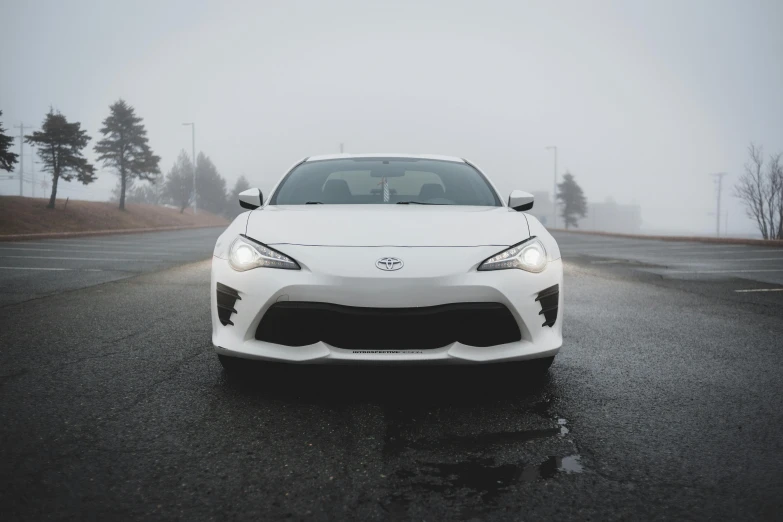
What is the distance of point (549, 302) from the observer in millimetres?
2674

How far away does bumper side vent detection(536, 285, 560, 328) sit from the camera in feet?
8.63

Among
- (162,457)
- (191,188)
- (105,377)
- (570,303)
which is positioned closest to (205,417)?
(162,457)

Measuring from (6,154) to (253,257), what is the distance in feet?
89.7

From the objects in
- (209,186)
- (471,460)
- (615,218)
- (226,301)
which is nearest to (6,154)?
(226,301)

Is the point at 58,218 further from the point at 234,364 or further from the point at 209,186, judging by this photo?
the point at 209,186

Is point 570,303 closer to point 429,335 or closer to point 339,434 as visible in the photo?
point 429,335

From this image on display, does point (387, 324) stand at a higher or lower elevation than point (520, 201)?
lower

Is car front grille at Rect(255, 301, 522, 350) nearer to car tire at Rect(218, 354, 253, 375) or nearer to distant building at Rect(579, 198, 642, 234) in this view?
car tire at Rect(218, 354, 253, 375)

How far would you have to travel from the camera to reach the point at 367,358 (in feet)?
7.93

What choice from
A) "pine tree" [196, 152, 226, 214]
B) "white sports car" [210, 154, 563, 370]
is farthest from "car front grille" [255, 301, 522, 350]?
"pine tree" [196, 152, 226, 214]

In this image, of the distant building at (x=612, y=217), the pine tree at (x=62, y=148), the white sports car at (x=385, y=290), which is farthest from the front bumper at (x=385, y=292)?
the distant building at (x=612, y=217)

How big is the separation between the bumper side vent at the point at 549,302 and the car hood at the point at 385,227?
313 millimetres

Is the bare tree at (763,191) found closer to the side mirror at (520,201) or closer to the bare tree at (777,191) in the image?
the bare tree at (777,191)

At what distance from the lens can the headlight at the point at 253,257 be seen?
2557mm
